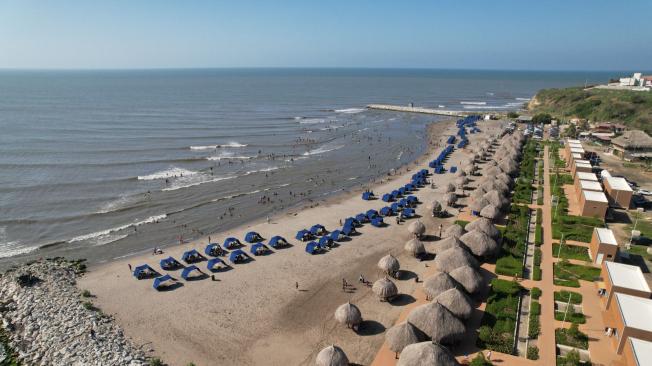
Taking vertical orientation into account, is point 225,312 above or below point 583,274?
below

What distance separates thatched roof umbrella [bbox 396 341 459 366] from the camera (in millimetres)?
16547

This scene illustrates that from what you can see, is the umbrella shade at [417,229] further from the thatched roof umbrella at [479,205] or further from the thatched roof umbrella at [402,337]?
the thatched roof umbrella at [402,337]

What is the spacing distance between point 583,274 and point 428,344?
14402 mm

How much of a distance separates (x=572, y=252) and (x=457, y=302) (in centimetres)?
1332

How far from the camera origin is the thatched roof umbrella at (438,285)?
73.7 ft

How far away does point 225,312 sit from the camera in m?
23.2

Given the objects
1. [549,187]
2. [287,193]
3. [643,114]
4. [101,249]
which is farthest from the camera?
[643,114]

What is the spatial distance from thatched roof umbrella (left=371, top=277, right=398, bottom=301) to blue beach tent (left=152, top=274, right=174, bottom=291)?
13774 mm

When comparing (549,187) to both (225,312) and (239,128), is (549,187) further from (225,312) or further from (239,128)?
(239,128)

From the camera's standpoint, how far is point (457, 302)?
20.5 m

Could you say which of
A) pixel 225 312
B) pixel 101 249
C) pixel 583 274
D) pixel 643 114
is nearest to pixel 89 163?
pixel 101 249

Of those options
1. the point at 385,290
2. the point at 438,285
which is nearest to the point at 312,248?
the point at 385,290

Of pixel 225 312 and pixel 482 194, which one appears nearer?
pixel 225 312

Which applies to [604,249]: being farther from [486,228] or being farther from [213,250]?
[213,250]
